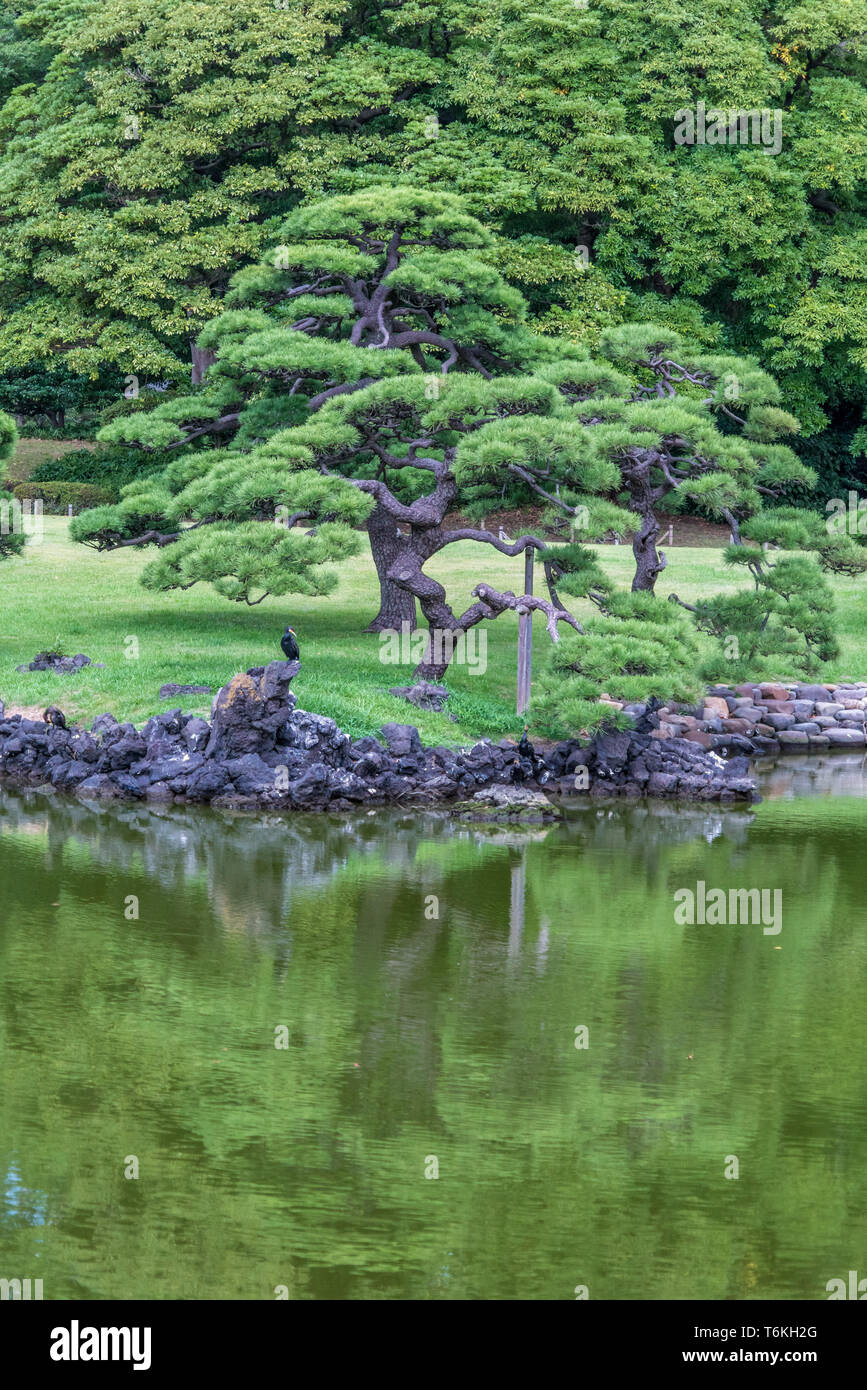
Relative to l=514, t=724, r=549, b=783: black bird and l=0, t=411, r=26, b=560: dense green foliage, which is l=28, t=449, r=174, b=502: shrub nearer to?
l=0, t=411, r=26, b=560: dense green foliage

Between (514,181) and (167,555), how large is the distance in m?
14.7

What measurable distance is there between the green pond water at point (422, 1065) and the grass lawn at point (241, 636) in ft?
9.88

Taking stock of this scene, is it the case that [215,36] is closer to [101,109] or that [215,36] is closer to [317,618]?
[101,109]

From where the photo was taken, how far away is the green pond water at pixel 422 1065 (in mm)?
8555

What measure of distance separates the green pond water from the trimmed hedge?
61.8 feet

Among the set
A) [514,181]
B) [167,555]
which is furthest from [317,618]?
[514,181]

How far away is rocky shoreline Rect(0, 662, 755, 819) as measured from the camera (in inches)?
712

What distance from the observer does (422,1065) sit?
1095 cm

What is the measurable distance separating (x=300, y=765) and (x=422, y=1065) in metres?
7.63

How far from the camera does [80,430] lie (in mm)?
40688

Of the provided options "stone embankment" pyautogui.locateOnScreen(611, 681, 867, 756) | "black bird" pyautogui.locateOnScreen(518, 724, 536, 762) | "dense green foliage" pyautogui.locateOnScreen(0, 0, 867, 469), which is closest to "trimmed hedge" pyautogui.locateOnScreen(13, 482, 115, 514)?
"dense green foliage" pyautogui.locateOnScreen(0, 0, 867, 469)

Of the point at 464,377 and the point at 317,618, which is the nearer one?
the point at 464,377

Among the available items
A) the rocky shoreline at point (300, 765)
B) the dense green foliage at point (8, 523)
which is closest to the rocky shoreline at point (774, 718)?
the rocky shoreline at point (300, 765)

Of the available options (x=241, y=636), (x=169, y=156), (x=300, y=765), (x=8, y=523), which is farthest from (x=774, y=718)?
(x=169, y=156)
